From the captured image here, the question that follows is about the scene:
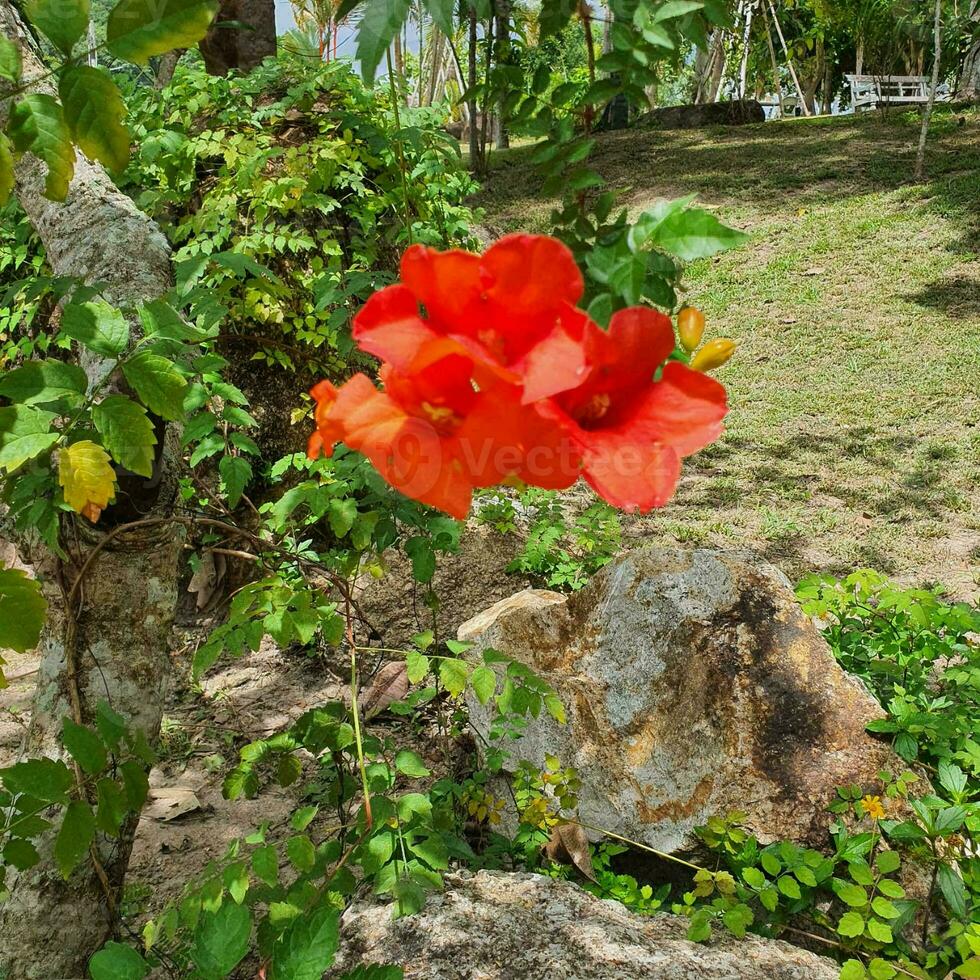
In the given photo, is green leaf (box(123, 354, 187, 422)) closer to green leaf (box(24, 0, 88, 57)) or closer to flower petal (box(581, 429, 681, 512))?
green leaf (box(24, 0, 88, 57))

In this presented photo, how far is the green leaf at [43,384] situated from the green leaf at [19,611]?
0.26m

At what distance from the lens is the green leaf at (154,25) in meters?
0.81

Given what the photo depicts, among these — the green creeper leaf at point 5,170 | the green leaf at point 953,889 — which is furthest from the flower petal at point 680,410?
the green leaf at point 953,889

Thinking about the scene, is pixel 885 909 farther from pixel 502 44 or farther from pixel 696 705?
pixel 502 44

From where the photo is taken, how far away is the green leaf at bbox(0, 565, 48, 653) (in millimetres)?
971

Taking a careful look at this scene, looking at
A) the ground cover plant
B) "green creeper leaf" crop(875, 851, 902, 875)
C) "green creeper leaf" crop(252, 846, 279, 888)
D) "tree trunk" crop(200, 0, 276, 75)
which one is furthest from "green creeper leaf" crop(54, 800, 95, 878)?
"tree trunk" crop(200, 0, 276, 75)

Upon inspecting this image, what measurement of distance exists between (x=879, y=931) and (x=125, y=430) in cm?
170

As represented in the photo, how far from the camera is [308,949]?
1015 millimetres

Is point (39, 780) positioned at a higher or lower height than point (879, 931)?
higher

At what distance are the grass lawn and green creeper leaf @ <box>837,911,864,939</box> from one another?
7.85ft

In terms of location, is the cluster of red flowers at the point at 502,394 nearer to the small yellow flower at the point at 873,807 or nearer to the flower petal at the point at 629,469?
the flower petal at the point at 629,469

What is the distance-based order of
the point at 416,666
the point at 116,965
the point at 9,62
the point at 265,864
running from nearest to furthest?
the point at 9,62 → the point at 116,965 → the point at 265,864 → the point at 416,666

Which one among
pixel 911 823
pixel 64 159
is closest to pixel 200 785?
pixel 911 823

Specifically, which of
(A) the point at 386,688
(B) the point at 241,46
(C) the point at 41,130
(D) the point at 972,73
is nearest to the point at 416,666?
(C) the point at 41,130
